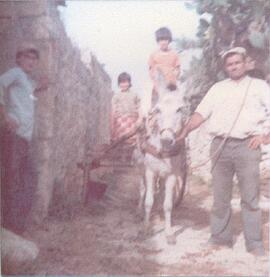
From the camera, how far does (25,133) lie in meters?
2.33

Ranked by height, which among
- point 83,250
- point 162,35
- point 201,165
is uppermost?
point 162,35

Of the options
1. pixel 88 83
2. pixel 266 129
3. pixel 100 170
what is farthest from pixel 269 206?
pixel 88 83

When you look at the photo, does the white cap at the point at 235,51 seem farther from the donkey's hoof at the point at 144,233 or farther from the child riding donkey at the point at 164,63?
the donkey's hoof at the point at 144,233

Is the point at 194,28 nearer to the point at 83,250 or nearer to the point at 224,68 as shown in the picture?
the point at 224,68

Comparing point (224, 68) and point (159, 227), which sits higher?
point (224, 68)

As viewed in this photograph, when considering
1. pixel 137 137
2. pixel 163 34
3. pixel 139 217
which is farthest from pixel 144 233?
pixel 163 34

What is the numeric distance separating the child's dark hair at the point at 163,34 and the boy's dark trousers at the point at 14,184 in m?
0.67

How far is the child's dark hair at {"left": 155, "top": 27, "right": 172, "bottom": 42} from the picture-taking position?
2258mm

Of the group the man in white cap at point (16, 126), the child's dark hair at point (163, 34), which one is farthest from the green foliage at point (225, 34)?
the man in white cap at point (16, 126)

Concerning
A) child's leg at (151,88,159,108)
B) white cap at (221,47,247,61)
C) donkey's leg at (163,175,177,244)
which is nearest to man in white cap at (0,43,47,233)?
child's leg at (151,88,159,108)

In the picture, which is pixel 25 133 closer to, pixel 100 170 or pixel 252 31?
pixel 100 170

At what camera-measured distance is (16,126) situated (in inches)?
91.0

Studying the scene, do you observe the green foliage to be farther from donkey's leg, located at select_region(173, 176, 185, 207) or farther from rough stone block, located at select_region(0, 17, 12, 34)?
rough stone block, located at select_region(0, 17, 12, 34)

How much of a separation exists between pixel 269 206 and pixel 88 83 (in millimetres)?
862
